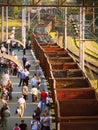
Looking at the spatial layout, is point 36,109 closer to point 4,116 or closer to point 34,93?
point 4,116

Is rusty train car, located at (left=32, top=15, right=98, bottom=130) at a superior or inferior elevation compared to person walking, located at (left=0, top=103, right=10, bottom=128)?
superior

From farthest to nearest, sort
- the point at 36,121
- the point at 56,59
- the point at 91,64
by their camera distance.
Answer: the point at 91,64
the point at 56,59
the point at 36,121

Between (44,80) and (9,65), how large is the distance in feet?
15.1

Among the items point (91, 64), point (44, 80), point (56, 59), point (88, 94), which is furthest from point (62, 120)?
point (91, 64)

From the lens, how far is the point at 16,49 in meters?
45.8

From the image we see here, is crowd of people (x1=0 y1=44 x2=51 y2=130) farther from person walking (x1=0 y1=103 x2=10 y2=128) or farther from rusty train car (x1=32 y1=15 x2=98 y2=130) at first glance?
rusty train car (x1=32 y1=15 x2=98 y2=130)

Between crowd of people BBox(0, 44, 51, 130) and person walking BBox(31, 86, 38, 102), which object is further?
person walking BBox(31, 86, 38, 102)

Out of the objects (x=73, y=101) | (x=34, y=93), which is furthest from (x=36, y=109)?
(x=34, y=93)

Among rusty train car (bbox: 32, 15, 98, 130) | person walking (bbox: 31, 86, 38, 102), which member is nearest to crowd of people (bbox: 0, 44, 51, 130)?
person walking (bbox: 31, 86, 38, 102)

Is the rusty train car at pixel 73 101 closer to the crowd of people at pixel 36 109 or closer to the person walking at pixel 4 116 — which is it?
the crowd of people at pixel 36 109

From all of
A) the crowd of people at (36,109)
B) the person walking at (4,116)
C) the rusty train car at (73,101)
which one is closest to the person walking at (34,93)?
the crowd of people at (36,109)

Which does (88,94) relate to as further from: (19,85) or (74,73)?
(19,85)

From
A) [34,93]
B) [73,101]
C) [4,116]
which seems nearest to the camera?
[4,116]

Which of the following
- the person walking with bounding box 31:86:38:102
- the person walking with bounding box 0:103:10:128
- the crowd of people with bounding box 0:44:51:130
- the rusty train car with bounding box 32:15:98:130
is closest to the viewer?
the rusty train car with bounding box 32:15:98:130
